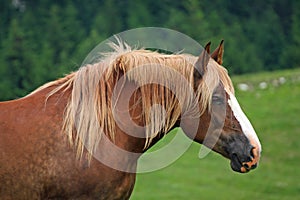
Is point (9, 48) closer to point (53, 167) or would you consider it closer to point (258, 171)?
point (258, 171)

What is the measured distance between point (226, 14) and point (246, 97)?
24.7 meters

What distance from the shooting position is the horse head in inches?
201

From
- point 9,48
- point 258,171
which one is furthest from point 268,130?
point 9,48

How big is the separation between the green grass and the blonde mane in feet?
34.5

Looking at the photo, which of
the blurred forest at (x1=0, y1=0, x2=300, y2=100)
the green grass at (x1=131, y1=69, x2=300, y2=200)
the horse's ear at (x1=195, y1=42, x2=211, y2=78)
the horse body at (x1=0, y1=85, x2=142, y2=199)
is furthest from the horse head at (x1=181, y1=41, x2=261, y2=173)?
the blurred forest at (x1=0, y1=0, x2=300, y2=100)

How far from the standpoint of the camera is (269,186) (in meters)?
16.6

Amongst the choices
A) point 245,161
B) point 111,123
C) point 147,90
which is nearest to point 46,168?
point 111,123

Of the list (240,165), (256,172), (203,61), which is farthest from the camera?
(256,172)

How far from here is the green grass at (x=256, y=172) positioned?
16.1m

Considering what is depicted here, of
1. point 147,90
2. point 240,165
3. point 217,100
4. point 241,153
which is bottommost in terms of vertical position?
point 240,165

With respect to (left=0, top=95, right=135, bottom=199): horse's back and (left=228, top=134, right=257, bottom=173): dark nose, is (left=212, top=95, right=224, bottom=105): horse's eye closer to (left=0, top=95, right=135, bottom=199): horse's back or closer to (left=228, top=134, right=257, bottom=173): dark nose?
(left=228, top=134, right=257, bottom=173): dark nose

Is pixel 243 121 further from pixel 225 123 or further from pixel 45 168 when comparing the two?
pixel 45 168

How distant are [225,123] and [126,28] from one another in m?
37.3

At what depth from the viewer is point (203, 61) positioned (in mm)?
5102
